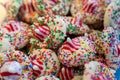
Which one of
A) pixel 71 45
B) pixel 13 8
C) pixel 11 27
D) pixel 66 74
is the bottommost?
pixel 66 74

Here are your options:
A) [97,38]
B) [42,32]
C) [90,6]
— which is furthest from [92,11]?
[42,32]

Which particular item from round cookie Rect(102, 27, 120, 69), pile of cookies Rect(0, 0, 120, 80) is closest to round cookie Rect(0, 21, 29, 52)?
pile of cookies Rect(0, 0, 120, 80)

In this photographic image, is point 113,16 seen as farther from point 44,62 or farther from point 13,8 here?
point 13,8

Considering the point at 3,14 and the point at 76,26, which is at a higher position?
the point at 3,14

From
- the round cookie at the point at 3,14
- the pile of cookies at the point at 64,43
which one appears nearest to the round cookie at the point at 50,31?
the pile of cookies at the point at 64,43

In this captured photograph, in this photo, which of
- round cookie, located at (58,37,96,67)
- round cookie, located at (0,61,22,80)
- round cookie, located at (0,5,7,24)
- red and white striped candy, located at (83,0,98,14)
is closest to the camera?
round cookie, located at (0,61,22,80)

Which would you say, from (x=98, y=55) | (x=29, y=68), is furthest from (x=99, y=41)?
(x=29, y=68)

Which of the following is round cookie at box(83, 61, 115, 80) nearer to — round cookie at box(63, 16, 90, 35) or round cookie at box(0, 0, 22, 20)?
round cookie at box(63, 16, 90, 35)
